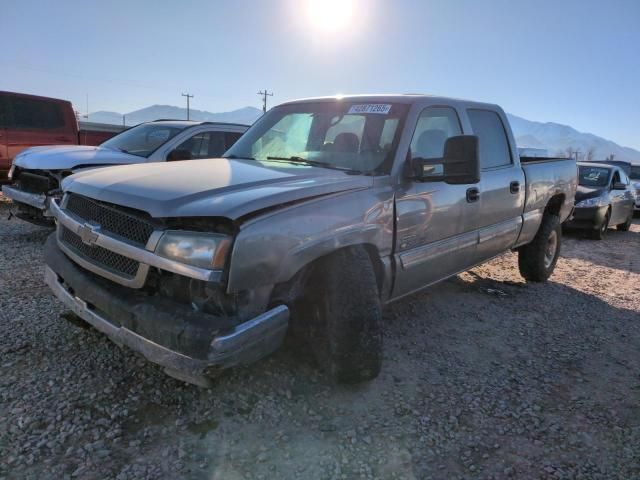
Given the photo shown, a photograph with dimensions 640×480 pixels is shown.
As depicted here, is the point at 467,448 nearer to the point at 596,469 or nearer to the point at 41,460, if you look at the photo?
the point at 596,469

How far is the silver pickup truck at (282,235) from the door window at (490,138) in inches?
8.8

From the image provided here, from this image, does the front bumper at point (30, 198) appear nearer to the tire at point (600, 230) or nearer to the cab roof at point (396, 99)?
the cab roof at point (396, 99)

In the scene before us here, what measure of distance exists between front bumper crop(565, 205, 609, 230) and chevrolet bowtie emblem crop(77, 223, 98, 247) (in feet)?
30.0

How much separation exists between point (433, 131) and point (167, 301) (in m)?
2.42

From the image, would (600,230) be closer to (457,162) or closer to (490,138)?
(490,138)

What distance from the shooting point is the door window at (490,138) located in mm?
4277

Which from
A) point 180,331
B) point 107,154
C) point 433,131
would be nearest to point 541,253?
point 433,131

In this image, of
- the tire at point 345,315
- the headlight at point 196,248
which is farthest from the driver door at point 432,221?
the headlight at point 196,248

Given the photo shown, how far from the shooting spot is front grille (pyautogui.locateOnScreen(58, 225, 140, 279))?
8.00 ft

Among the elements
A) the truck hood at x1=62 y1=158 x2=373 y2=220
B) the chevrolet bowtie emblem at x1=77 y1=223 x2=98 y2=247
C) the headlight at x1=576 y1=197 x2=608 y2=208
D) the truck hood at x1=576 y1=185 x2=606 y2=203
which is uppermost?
the truck hood at x1=62 y1=158 x2=373 y2=220

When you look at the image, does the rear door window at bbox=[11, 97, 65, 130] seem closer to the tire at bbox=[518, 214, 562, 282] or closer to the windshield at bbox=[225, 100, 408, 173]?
the windshield at bbox=[225, 100, 408, 173]

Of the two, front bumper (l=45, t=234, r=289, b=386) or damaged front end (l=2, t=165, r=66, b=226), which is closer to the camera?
front bumper (l=45, t=234, r=289, b=386)

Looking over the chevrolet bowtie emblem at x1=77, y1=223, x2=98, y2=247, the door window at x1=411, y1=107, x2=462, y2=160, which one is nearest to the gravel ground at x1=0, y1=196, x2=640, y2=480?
the chevrolet bowtie emblem at x1=77, y1=223, x2=98, y2=247

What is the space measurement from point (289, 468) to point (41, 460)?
1.14 meters
